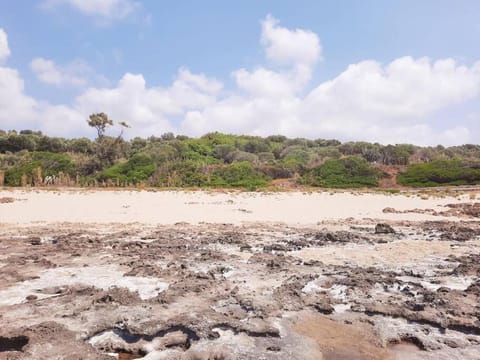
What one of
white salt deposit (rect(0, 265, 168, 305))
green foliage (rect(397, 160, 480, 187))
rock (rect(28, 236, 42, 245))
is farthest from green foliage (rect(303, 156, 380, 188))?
white salt deposit (rect(0, 265, 168, 305))

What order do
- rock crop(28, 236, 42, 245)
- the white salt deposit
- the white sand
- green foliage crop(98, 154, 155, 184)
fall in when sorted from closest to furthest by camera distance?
1. the white salt deposit
2. rock crop(28, 236, 42, 245)
3. the white sand
4. green foliage crop(98, 154, 155, 184)

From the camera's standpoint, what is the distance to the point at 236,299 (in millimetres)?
5195

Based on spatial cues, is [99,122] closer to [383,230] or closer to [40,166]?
[40,166]

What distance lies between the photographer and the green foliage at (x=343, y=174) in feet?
104

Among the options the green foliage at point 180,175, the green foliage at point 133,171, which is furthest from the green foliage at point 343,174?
the green foliage at point 133,171

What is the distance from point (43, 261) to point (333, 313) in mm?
4811

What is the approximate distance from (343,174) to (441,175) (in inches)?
284

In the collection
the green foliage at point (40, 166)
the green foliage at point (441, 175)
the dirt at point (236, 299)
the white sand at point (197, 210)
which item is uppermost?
the green foliage at point (40, 166)

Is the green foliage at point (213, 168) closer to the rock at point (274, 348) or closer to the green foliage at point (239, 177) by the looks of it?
the green foliage at point (239, 177)

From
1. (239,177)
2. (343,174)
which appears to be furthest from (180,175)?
(343,174)

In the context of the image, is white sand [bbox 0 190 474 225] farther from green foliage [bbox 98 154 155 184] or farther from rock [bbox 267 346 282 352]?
green foliage [bbox 98 154 155 184]

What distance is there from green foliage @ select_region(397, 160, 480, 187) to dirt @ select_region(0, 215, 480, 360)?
23730mm

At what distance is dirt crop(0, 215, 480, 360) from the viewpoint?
395cm

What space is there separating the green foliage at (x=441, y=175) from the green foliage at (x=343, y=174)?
2.43 metres
